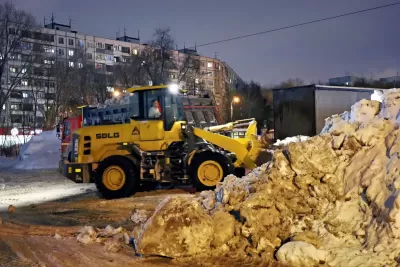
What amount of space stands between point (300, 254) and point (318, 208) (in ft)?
3.06

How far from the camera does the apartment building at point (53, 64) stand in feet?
177

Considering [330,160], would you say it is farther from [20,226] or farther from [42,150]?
[42,150]

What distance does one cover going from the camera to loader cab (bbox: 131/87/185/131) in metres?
13.7

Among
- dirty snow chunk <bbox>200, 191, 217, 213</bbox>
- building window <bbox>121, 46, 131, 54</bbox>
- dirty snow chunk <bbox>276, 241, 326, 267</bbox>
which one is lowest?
dirty snow chunk <bbox>276, 241, 326, 267</bbox>

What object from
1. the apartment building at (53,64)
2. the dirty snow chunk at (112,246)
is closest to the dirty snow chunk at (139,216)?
the dirty snow chunk at (112,246)

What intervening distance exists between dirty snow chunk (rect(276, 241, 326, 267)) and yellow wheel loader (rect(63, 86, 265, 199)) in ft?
23.0

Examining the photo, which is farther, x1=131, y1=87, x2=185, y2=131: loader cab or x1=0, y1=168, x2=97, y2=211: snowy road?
x1=0, y1=168, x2=97, y2=211: snowy road

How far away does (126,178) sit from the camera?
13.7 m

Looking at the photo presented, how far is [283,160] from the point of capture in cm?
763

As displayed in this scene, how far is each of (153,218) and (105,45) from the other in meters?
79.5

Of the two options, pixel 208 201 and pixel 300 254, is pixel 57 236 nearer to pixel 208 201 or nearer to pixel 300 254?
pixel 208 201

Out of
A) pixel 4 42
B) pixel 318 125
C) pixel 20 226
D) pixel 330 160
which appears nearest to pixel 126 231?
pixel 20 226

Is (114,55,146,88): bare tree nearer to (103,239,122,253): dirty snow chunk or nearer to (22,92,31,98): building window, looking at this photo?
(22,92,31,98): building window

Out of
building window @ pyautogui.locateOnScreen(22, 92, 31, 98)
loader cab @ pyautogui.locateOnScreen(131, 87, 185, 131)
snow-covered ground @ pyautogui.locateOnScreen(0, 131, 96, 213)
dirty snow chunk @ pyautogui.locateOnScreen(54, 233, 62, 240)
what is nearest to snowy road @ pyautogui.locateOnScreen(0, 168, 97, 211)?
snow-covered ground @ pyautogui.locateOnScreen(0, 131, 96, 213)
